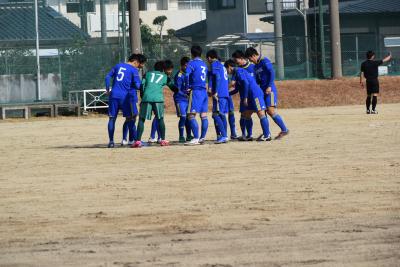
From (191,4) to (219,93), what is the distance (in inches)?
2506

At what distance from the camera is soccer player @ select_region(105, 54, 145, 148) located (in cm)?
2177

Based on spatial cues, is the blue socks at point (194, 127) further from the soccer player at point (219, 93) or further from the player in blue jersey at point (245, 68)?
the player in blue jersey at point (245, 68)

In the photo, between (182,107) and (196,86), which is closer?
(196,86)

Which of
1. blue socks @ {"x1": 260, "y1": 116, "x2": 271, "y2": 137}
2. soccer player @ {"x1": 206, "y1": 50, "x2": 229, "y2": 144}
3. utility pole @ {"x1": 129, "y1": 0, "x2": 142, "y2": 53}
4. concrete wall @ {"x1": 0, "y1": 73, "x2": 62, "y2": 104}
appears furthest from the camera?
concrete wall @ {"x1": 0, "y1": 73, "x2": 62, "y2": 104}

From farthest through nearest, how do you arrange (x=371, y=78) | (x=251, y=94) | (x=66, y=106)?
1. (x=66, y=106)
2. (x=371, y=78)
3. (x=251, y=94)

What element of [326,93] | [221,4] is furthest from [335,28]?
[221,4]

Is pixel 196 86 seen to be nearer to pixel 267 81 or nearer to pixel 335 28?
pixel 267 81

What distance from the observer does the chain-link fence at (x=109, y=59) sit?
4047cm

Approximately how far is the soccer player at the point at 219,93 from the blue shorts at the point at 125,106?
143cm

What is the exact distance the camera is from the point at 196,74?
21484 millimetres

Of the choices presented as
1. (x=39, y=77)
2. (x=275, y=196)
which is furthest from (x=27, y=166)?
(x=39, y=77)

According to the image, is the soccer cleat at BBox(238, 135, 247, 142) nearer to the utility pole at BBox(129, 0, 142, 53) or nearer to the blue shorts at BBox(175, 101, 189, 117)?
the blue shorts at BBox(175, 101, 189, 117)

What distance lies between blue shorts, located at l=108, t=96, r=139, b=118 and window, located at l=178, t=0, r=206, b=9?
62.6m

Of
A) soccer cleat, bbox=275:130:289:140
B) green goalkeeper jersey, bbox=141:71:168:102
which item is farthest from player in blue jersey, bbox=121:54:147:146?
soccer cleat, bbox=275:130:289:140
